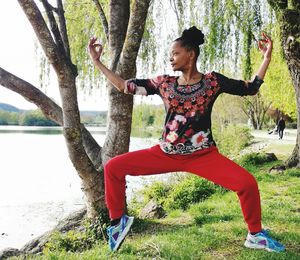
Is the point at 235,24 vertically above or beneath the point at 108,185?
above

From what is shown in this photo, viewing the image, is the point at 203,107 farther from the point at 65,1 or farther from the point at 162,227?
the point at 65,1

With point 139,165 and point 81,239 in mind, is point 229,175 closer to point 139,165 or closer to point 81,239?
point 139,165

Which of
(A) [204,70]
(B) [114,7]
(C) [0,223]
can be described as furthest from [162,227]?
(C) [0,223]

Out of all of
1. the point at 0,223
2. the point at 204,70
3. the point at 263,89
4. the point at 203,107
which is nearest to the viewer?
the point at 203,107

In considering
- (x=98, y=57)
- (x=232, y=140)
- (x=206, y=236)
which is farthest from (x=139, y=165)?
(x=232, y=140)

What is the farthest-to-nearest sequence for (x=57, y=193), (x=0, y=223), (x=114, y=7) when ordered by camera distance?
1. (x=57, y=193)
2. (x=0, y=223)
3. (x=114, y=7)

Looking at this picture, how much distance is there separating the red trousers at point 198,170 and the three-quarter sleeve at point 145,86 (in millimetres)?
511

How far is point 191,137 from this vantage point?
11.4ft

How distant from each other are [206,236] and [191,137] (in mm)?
1588

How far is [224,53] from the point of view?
8734 millimetres

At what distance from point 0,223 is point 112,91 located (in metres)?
8.23

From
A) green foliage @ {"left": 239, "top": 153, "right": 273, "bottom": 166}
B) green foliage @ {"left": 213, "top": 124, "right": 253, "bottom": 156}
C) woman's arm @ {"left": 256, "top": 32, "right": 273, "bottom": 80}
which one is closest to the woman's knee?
woman's arm @ {"left": 256, "top": 32, "right": 273, "bottom": 80}

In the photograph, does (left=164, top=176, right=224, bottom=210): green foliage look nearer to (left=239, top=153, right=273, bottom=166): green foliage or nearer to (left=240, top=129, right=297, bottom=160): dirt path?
(left=239, top=153, right=273, bottom=166): green foliage

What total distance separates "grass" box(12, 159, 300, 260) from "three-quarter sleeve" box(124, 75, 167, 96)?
5.03 feet
